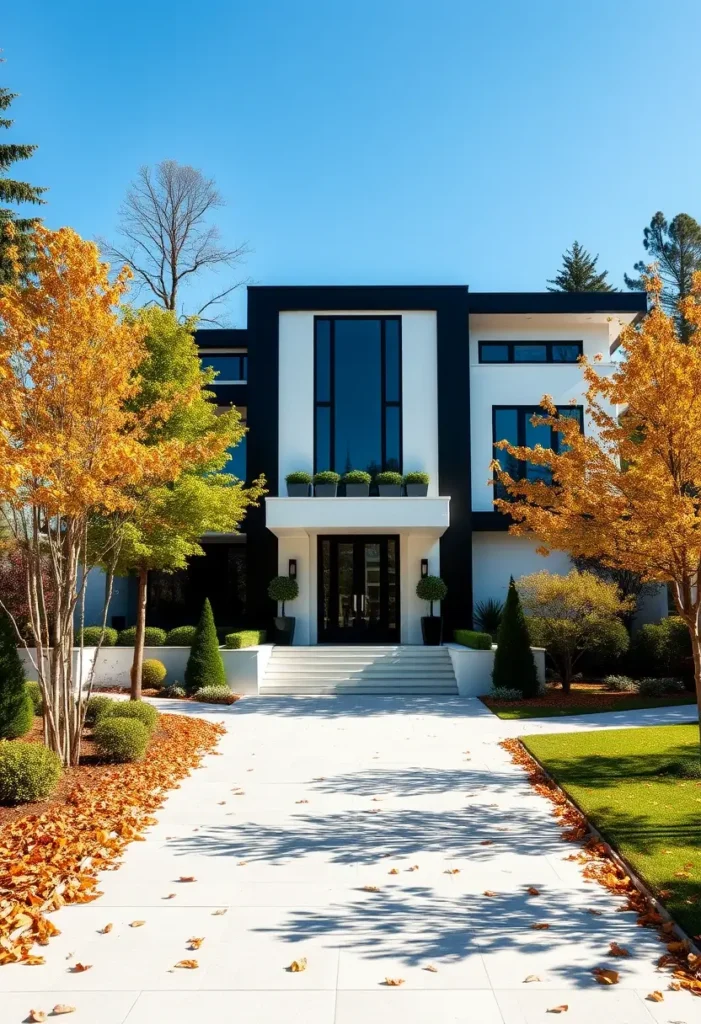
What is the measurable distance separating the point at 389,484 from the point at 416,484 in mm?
727

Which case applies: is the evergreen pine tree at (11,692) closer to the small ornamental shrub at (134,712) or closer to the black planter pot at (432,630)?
the small ornamental shrub at (134,712)

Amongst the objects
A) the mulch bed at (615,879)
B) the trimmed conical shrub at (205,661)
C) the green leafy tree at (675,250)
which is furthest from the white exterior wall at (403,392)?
the green leafy tree at (675,250)

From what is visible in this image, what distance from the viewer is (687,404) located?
7.84 metres

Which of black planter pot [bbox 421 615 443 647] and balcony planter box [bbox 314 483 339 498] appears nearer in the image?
black planter pot [bbox 421 615 443 647]

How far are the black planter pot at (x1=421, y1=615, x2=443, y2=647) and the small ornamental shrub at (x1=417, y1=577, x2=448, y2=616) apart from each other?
0.52 meters

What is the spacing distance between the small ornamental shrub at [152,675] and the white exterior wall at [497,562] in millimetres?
9282

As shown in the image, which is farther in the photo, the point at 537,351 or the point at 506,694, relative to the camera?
the point at 537,351

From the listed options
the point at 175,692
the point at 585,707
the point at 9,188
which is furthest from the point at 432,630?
the point at 9,188

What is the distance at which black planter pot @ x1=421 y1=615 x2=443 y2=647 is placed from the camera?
19.7 meters

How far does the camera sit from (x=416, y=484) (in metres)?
20.5

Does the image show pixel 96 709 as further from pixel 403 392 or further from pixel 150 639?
pixel 403 392

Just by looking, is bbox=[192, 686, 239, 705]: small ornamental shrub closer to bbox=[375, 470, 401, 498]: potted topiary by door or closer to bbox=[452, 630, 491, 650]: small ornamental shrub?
bbox=[452, 630, 491, 650]: small ornamental shrub

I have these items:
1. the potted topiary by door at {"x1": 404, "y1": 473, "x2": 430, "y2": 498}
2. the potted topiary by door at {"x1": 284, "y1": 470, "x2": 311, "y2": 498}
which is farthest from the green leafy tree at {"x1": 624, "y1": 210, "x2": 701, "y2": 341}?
the potted topiary by door at {"x1": 284, "y1": 470, "x2": 311, "y2": 498}

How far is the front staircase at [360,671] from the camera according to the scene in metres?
17.0
